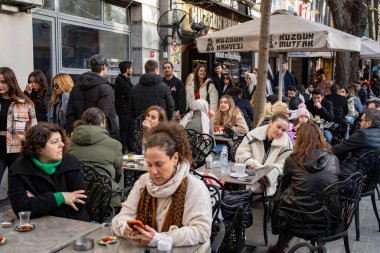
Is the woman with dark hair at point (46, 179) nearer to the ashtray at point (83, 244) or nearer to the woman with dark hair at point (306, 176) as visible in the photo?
the ashtray at point (83, 244)

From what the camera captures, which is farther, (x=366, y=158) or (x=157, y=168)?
(x=366, y=158)

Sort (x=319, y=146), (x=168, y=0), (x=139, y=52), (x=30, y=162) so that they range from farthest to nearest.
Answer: (x=168, y=0), (x=139, y=52), (x=319, y=146), (x=30, y=162)

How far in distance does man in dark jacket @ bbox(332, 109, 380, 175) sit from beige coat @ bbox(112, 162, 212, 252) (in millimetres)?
3077

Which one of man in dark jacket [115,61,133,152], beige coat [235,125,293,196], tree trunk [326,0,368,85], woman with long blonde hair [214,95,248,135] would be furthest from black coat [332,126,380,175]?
tree trunk [326,0,368,85]

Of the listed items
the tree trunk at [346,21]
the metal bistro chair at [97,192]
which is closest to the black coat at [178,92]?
the metal bistro chair at [97,192]

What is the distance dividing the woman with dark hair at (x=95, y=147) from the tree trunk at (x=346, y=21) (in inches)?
460

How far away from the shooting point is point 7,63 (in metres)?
6.72

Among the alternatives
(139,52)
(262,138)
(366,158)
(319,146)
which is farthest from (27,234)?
(139,52)

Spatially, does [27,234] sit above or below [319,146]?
below

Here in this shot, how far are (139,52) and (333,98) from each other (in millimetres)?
4761

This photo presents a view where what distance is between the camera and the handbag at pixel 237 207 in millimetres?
3840

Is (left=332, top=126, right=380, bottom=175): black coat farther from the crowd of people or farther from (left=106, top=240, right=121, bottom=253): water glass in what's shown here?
(left=106, top=240, right=121, bottom=253): water glass

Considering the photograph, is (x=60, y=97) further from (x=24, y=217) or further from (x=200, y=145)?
(x=24, y=217)

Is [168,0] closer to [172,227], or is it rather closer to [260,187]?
[260,187]
